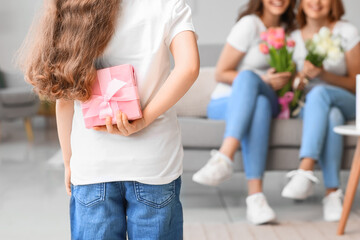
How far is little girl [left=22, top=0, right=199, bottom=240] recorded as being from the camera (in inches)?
39.9

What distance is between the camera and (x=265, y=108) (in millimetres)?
2508

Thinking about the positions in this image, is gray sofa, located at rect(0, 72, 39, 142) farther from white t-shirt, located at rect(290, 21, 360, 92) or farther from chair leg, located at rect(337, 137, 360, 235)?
chair leg, located at rect(337, 137, 360, 235)

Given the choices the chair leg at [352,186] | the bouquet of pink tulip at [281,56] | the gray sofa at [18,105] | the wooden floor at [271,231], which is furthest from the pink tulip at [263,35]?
the gray sofa at [18,105]

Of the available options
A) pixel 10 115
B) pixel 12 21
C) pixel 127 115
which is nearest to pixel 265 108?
pixel 127 115

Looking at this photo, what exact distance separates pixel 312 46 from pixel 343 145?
0.49 m

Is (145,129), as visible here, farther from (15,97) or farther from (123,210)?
(15,97)

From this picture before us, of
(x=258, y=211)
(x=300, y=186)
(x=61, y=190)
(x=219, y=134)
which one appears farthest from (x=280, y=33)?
(x=61, y=190)

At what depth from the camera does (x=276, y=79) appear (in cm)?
267

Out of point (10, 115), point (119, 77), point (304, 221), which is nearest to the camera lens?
point (119, 77)

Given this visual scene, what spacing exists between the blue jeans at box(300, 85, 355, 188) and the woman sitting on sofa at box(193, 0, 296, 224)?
0.58 ft

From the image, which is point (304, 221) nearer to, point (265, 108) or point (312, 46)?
point (265, 108)

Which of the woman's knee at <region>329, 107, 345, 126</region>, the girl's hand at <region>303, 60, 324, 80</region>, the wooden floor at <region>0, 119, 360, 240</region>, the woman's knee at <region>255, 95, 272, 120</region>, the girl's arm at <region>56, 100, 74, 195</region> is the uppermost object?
the girl's arm at <region>56, 100, 74, 195</region>

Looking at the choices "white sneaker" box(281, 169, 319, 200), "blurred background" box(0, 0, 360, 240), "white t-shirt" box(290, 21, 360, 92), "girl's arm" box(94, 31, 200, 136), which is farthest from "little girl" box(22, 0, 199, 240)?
"white t-shirt" box(290, 21, 360, 92)

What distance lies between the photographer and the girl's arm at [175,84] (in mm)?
1004
